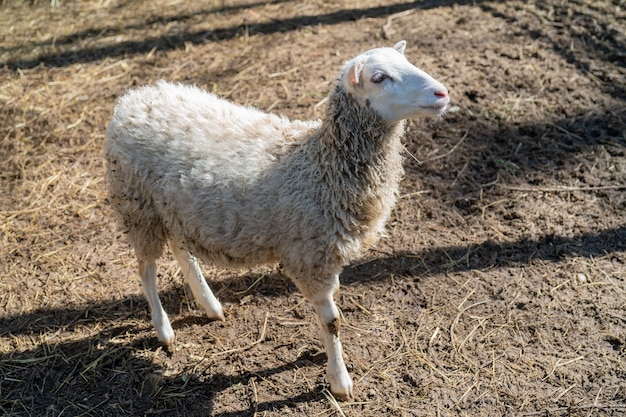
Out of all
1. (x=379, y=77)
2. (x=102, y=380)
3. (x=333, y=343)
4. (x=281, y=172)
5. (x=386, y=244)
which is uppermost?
(x=379, y=77)

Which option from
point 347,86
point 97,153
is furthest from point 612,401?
point 97,153

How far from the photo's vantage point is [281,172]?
11.2 feet

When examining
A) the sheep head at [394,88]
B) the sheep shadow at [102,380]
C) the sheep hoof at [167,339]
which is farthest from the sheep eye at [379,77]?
the sheep hoof at [167,339]

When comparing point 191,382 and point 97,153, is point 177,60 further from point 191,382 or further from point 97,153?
point 191,382

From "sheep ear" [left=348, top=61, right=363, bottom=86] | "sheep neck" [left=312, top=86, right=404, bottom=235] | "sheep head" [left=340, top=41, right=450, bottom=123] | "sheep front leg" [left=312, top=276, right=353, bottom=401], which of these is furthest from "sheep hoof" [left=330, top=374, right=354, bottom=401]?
"sheep ear" [left=348, top=61, right=363, bottom=86]

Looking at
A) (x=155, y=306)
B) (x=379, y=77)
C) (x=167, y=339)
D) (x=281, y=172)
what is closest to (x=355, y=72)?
(x=379, y=77)

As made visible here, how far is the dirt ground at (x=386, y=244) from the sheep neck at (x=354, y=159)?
73 cm

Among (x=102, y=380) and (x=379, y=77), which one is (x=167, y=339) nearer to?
(x=102, y=380)

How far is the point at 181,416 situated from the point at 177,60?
4327 mm

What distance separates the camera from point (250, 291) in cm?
451

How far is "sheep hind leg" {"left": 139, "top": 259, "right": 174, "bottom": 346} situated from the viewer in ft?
13.1

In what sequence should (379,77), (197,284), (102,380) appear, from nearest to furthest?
(379,77), (102,380), (197,284)

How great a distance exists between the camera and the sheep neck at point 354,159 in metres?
3.24

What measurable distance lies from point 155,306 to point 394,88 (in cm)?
221
